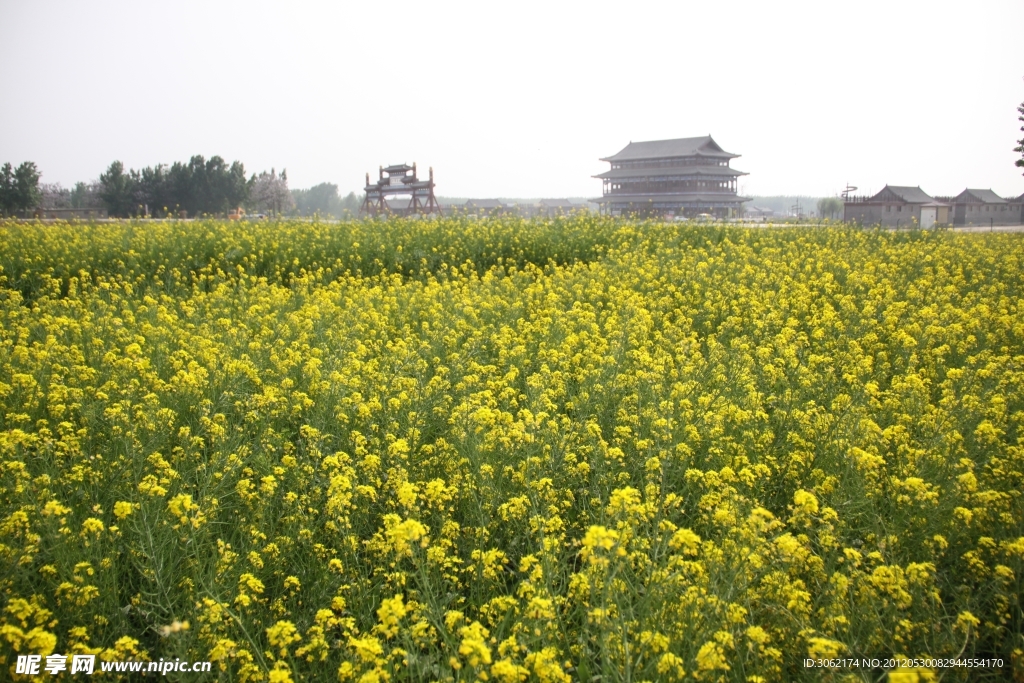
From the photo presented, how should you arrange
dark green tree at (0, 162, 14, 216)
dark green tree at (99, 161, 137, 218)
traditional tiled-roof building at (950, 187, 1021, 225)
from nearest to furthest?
1. dark green tree at (0, 162, 14, 216)
2. dark green tree at (99, 161, 137, 218)
3. traditional tiled-roof building at (950, 187, 1021, 225)

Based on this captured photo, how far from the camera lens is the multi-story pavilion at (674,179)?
132 ft

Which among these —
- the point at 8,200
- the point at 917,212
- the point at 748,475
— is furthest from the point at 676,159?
the point at 748,475

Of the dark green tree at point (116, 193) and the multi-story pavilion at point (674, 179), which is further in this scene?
the multi-story pavilion at point (674, 179)

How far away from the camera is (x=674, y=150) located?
139ft

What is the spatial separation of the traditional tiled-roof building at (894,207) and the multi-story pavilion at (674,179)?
6.14m

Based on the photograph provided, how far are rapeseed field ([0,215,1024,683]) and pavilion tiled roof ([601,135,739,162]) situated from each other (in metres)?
38.4

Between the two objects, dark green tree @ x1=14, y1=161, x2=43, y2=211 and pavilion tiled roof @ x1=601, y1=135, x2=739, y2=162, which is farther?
pavilion tiled roof @ x1=601, y1=135, x2=739, y2=162

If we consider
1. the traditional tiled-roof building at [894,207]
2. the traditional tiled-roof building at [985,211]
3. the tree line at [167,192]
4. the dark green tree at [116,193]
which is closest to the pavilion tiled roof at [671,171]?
the traditional tiled-roof building at [894,207]

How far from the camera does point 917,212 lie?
3500cm

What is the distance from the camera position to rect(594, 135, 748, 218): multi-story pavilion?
40156 mm

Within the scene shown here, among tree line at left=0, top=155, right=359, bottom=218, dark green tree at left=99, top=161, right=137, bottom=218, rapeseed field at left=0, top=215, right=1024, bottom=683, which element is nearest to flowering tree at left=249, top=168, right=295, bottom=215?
tree line at left=0, top=155, right=359, bottom=218

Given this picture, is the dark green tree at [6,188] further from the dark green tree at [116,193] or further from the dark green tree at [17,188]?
the dark green tree at [116,193]

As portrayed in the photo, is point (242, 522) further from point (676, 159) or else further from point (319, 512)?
point (676, 159)

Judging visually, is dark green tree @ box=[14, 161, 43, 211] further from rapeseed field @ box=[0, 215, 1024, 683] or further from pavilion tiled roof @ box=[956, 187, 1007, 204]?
pavilion tiled roof @ box=[956, 187, 1007, 204]
